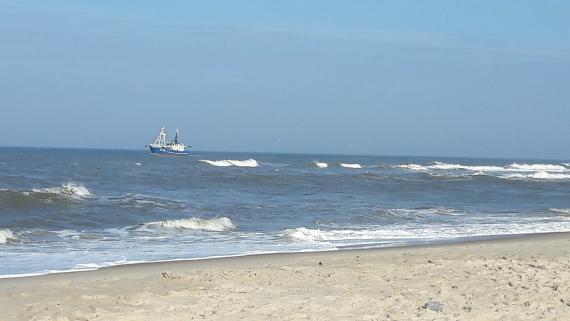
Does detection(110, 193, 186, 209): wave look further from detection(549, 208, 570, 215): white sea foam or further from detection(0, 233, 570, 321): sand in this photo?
detection(0, 233, 570, 321): sand

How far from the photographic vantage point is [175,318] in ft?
23.6

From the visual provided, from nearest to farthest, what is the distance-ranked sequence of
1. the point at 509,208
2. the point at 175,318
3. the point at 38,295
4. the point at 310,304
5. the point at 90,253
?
the point at 175,318 < the point at 310,304 < the point at 38,295 < the point at 90,253 < the point at 509,208

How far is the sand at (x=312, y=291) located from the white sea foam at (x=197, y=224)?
632 cm

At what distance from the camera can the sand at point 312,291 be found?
738cm

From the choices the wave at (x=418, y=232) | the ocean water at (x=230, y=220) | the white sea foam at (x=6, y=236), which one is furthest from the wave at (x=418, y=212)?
the white sea foam at (x=6, y=236)

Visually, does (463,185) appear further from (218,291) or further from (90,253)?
(218,291)

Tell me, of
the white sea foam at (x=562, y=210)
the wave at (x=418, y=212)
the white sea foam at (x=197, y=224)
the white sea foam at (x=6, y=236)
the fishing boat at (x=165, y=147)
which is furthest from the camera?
the fishing boat at (x=165, y=147)

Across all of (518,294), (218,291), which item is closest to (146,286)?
(218,291)

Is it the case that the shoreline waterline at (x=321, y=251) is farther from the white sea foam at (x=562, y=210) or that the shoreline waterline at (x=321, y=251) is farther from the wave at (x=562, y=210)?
the white sea foam at (x=562, y=210)

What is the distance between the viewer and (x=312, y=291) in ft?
27.9

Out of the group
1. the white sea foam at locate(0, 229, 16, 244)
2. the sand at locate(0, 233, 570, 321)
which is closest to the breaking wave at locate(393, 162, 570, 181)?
the white sea foam at locate(0, 229, 16, 244)

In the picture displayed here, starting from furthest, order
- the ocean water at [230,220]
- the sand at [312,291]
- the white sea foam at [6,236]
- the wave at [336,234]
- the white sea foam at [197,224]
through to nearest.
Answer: the white sea foam at [197,224], the wave at [336,234], the white sea foam at [6,236], the ocean water at [230,220], the sand at [312,291]

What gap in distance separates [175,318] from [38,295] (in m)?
1.96

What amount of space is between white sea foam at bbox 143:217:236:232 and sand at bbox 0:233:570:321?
632 centimetres
